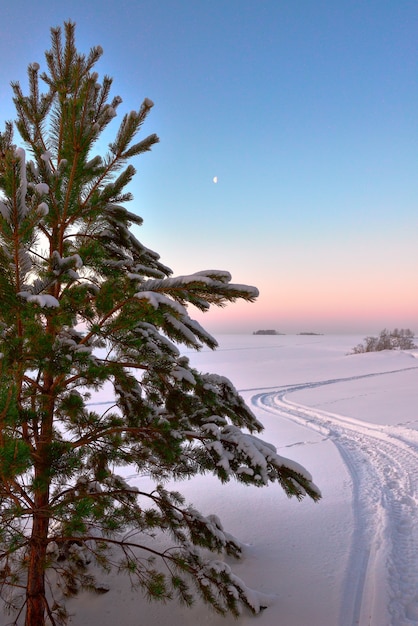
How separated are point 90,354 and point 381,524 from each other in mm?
5226

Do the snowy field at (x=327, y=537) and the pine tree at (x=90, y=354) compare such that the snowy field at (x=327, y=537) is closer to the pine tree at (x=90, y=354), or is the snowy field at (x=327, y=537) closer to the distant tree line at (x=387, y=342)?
the pine tree at (x=90, y=354)

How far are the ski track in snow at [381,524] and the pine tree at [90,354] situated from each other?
138 centimetres

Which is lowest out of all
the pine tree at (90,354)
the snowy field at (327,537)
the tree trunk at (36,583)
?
the snowy field at (327,537)

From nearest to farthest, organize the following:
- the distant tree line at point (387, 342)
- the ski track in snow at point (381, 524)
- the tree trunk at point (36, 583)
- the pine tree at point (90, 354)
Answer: the pine tree at point (90, 354)
the tree trunk at point (36, 583)
the ski track in snow at point (381, 524)
the distant tree line at point (387, 342)

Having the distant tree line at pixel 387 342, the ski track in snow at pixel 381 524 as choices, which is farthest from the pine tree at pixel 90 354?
the distant tree line at pixel 387 342

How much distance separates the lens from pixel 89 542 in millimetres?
4887

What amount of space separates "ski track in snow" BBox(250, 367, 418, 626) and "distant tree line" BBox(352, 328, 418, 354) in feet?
119

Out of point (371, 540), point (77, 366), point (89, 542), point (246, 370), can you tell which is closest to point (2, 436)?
point (77, 366)

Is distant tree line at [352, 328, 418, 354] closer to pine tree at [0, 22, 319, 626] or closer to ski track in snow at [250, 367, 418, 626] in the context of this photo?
ski track in snow at [250, 367, 418, 626]

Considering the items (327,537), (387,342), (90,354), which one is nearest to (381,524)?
(327,537)

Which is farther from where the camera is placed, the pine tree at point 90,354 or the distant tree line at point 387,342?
the distant tree line at point 387,342

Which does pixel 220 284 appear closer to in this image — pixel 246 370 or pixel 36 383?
pixel 36 383

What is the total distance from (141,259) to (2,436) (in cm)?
250

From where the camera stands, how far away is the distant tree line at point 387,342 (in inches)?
1770
